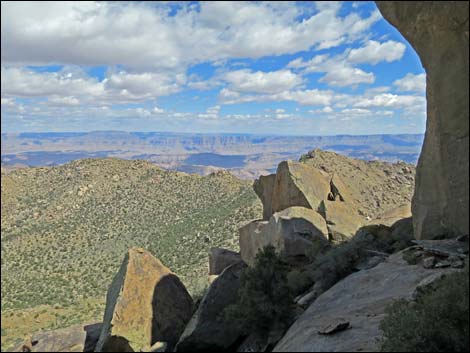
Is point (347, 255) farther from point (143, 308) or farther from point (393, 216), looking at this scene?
point (143, 308)

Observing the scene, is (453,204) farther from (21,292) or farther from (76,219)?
(76,219)

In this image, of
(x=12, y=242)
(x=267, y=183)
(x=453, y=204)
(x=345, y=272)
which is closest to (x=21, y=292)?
(x=12, y=242)

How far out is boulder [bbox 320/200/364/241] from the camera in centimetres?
2469

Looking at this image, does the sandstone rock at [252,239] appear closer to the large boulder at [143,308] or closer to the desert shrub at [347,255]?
the desert shrub at [347,255]

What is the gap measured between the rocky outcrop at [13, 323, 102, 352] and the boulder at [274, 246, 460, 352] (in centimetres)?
1183

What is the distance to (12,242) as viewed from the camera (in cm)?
7131

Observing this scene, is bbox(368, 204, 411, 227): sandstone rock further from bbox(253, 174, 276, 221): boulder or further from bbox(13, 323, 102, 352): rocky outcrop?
bbox(13, 323, 102, 352): rocky outcrop

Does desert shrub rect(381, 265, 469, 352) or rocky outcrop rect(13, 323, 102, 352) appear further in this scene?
rocky outcrop rect(13, 323, 102, 352)

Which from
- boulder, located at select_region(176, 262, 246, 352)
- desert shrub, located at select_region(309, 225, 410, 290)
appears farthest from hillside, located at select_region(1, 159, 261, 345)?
desert shrub, located at select_region(309, 225, 410, 290)

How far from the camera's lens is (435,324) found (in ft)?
33.4

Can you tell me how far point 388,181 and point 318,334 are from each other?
1713 inches

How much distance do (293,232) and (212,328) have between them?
706 cm

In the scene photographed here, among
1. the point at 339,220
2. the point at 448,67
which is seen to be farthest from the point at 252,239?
the point at 448,67

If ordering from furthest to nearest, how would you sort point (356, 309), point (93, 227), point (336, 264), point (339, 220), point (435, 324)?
point (93, 227)
point (339, 220)
point (336, 264)
point (356, 309)
point (435, 324)
